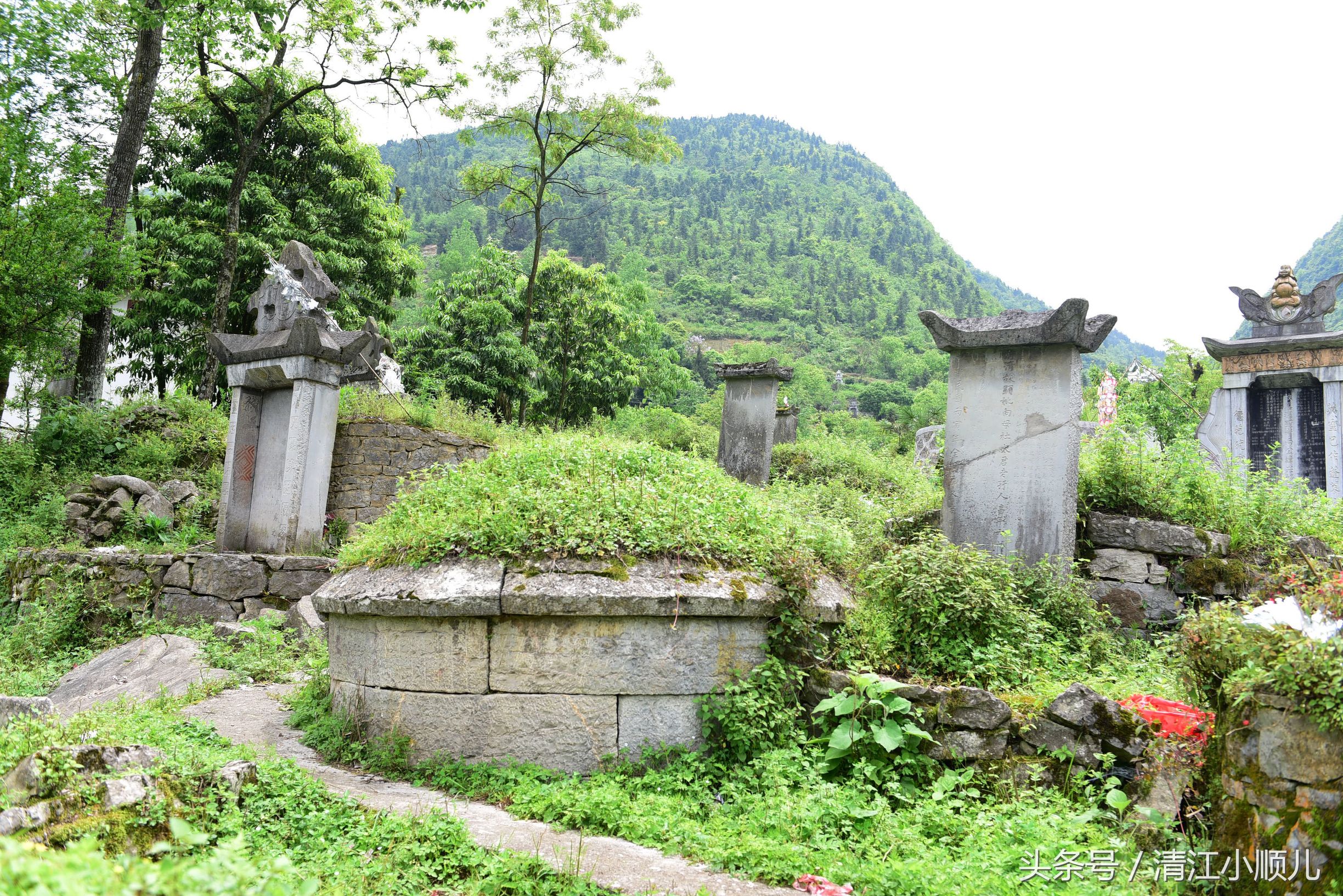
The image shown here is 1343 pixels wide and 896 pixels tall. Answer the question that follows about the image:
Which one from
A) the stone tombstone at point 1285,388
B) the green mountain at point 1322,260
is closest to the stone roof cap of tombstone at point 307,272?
the stone tombstone at point 1285,388

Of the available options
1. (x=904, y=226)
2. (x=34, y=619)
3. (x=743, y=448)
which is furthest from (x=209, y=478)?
(x=904, y=226)

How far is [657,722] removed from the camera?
4395mm

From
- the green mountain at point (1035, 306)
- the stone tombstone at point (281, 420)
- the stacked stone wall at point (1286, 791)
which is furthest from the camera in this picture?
the green mountain at point (1035, 306)

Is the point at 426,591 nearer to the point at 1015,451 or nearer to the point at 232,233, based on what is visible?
the point at 1015,451

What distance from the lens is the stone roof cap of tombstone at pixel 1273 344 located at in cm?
1162

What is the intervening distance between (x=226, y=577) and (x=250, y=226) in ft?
37.3

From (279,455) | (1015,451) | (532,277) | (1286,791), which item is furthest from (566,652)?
(532,277)

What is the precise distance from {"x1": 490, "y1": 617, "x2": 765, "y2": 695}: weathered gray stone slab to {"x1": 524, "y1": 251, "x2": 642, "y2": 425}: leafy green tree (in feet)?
63.9

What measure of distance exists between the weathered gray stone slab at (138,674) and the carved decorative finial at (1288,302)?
14.1 meters

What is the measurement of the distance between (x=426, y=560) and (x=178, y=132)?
1881 cm

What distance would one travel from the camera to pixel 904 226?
94938 millimetres

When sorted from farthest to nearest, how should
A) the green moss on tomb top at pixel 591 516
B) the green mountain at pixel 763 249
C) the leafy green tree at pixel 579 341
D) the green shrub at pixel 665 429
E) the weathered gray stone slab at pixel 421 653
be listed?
the green mountain at pixel 763 249 → the leafy green tree at pixel 579 341 → the green shrub at pixel 665 429 → the green moss on tomb top at pixel 591 516 → the weathered gray stone slab at pixel 421 653

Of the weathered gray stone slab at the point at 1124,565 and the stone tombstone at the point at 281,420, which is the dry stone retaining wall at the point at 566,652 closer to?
the weathered gray stone slab at the point at 1124,565

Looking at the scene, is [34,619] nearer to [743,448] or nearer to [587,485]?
[587,485]
